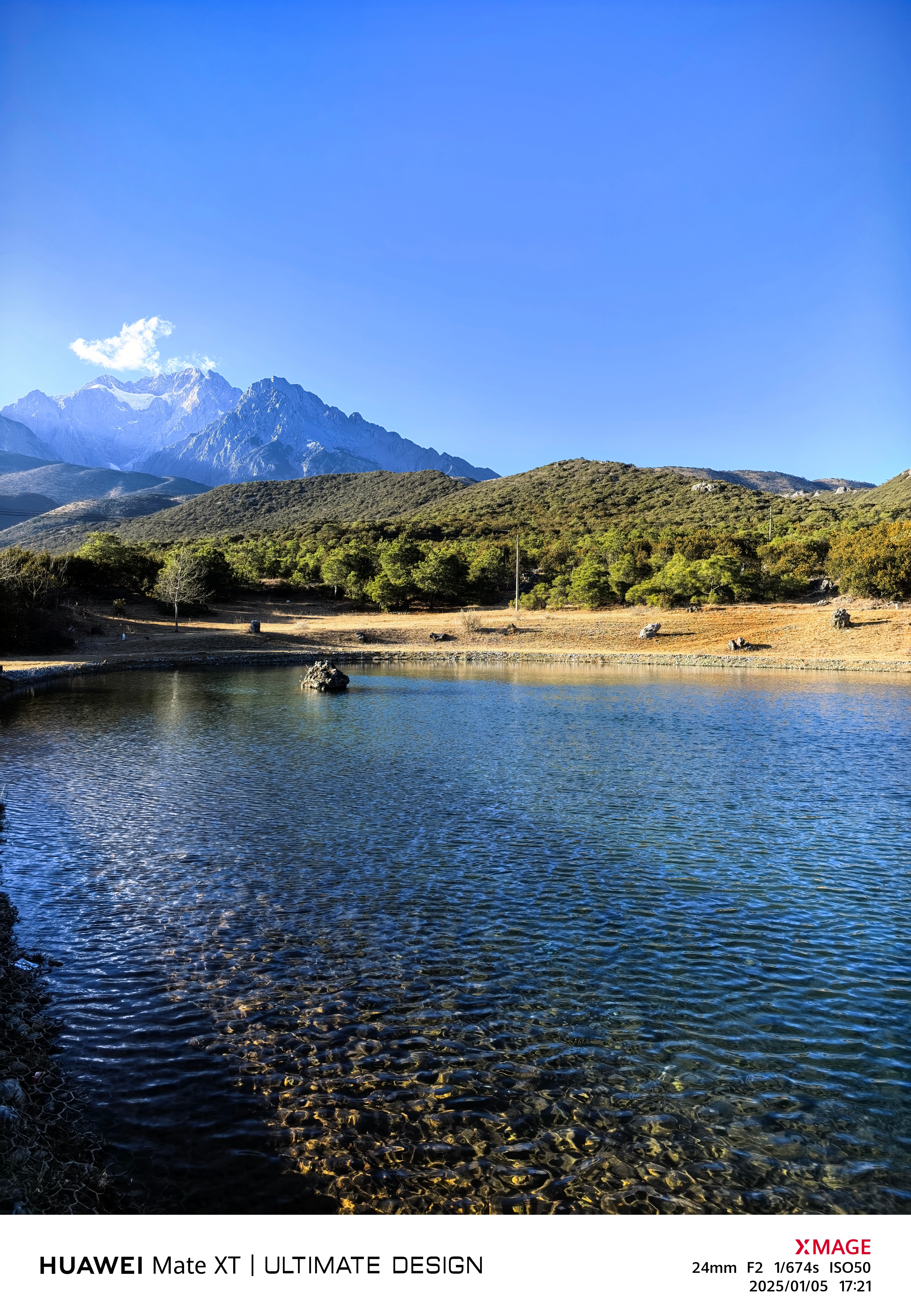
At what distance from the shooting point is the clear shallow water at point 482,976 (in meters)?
5.75

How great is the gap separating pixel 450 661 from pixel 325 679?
20824mm

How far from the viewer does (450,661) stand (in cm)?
5791

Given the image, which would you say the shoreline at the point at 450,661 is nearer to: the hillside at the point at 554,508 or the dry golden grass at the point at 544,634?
the dry golden grass at the point at 544,634

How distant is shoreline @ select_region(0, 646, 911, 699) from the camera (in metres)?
46.0

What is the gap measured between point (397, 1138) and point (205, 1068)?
2166 mm

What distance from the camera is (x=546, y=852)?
13242mm

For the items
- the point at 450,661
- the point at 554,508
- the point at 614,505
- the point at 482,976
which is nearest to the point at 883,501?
the point at 614,505

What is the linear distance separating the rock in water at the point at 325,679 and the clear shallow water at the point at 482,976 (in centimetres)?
1737

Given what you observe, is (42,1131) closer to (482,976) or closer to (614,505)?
(482,976)

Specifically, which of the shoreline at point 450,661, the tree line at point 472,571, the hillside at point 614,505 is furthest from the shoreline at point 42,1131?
the hillside at point 614,505

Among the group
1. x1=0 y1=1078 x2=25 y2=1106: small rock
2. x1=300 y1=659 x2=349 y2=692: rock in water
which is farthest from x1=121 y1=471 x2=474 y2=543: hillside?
x1=0 y1=1078 x2=25 y2=1106: small rock

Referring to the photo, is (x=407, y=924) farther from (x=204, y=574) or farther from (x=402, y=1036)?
(x=204, y=574)
